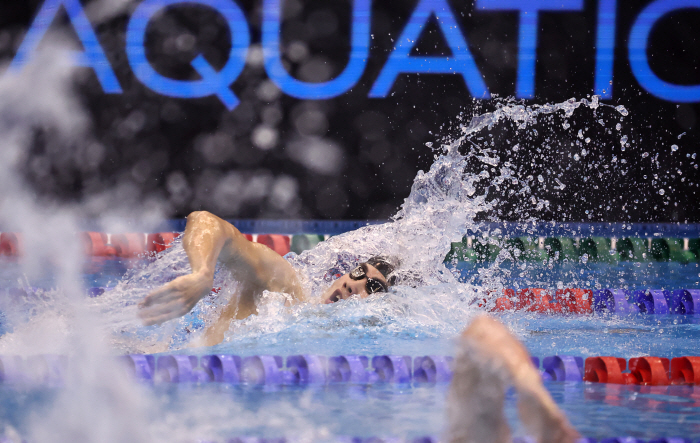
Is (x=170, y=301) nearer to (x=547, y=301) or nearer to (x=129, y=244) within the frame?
(x=547, y=301)

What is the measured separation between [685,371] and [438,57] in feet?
15.7

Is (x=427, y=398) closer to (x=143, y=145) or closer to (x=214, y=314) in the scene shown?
(x=214, y=314)

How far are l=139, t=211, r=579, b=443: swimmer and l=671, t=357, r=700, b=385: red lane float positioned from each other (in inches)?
44.2

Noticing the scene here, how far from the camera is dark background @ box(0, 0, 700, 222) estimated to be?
675 cm

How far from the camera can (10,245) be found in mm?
5512

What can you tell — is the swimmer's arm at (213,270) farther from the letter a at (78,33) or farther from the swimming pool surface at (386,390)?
the letter a at (78,33)

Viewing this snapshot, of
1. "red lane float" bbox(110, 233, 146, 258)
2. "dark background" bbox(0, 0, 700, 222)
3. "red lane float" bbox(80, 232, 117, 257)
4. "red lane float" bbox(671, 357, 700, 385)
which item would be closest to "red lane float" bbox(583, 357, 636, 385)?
"red lane float" bbox(671, 357, 700, 385)

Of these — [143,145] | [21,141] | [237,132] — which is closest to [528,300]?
[237,132]

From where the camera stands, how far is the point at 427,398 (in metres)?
2.25

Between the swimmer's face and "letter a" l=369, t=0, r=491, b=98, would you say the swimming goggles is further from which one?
"letter a" l=369, t=0, r=491, b=98

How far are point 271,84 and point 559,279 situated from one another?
3462 millimetres

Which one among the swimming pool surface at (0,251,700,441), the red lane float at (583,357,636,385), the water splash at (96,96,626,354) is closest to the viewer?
the swimming pool surface at (0,251,700,441)

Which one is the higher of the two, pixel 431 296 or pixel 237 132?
pixel 237 132

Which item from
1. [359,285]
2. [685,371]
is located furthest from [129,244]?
[685,371]
